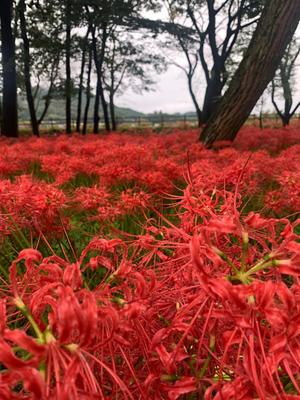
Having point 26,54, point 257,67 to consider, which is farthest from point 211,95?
point 257,67

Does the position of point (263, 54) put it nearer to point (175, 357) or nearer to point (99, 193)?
point (99, 193)

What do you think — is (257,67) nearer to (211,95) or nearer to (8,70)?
(8,70)

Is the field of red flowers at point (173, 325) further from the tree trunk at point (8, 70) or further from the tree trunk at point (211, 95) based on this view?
the tree trunk at point (211, 95)

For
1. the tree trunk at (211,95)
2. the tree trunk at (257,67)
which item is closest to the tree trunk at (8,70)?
the tree trunk at (257,67)

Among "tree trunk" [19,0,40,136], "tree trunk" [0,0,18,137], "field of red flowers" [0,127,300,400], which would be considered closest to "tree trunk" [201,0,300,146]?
"field of red flowers" [0,127,300,400]

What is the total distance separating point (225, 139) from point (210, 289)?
19.0 ft

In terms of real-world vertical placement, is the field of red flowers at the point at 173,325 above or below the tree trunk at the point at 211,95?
below

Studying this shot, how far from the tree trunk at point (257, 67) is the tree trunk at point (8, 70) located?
8449mm

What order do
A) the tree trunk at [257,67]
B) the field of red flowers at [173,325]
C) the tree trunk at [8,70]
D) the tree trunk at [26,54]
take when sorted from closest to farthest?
the field of red flowers at [173,325] < the tree trunk at [257,67] < the tree trunk at [8,70] < the tree trunk at [26,54]

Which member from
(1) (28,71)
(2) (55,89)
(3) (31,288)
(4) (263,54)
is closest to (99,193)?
(3) (31,288)

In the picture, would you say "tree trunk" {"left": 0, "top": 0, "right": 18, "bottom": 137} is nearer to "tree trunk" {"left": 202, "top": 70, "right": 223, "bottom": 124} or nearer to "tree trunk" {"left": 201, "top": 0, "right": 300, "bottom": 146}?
"tree trunk" {"left": 201, "top": 0, "right": 300, "bottom": 146}

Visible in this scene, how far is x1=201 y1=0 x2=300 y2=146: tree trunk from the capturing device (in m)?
5.22

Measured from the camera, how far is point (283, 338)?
0.67 m

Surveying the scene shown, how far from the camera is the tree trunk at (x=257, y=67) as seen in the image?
5223mm
